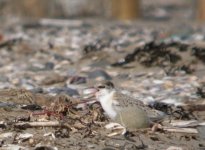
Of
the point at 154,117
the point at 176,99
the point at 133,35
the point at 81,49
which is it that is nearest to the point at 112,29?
the point at 133,35

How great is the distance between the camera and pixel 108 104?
4.07 meters

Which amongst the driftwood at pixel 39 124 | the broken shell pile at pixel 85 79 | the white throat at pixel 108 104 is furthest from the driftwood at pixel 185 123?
the driftwood at pixel 39 124

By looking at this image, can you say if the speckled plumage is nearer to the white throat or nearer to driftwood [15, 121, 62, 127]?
the white throat

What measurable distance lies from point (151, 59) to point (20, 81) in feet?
4.74

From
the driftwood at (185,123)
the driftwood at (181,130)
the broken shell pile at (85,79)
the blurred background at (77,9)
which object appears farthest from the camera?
the blurred background at (77,9)

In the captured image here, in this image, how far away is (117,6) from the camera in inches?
544

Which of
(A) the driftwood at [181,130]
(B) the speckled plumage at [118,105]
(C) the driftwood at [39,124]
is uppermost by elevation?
(B) the speckled plumage at [118,105]

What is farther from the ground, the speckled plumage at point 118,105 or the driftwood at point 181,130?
the speckled plumage at point 118,105

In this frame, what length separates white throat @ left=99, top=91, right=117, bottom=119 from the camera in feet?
13.3

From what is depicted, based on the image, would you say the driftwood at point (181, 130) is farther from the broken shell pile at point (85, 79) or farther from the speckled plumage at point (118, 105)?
the speckled plumage at point (118, 105)

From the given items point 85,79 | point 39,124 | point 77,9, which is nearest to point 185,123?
point 39,124

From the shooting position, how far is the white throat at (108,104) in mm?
4055

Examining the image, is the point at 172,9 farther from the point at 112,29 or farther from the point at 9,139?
the point at 9,139

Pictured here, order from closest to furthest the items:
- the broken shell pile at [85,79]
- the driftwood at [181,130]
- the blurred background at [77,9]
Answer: the broken shell pile at [85,79], the driftwood at [181,130], the blurred background at [77,9]
